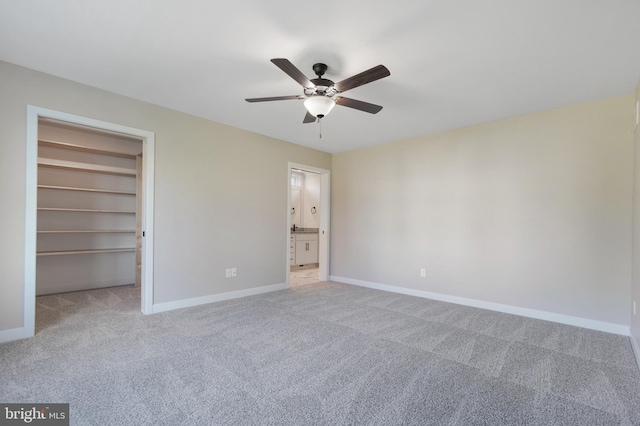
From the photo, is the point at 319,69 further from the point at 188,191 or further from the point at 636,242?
the point at 636,242

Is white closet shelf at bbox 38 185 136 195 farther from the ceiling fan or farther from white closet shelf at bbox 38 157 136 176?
the ceiling fan

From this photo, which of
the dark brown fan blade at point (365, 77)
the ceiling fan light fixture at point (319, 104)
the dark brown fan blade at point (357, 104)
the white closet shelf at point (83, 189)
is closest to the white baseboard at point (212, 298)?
the white closet shelf at point (83, 189)

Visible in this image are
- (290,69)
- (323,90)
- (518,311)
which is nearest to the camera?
(290,69)

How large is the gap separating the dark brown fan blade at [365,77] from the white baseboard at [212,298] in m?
3.24

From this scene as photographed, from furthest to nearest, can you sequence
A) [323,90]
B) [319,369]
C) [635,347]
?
1. [635,347]
2. [323,90]
3. [319,369]

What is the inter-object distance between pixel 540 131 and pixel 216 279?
467 centimetres

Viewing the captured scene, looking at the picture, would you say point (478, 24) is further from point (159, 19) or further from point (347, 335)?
point (347, 335)

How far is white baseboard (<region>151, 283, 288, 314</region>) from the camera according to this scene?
3639 mm

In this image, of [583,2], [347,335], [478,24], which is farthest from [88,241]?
[583,2]

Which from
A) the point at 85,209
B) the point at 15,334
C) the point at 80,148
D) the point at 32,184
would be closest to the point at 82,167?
the point at 80,148

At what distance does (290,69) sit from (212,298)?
328 cm

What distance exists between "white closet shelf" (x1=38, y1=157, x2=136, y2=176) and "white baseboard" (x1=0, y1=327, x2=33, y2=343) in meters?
2.62

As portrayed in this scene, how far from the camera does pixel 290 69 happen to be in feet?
6.89

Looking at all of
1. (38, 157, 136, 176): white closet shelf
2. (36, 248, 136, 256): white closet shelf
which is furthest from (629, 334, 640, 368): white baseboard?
(38, 157, 136, 176): white closet shelf
